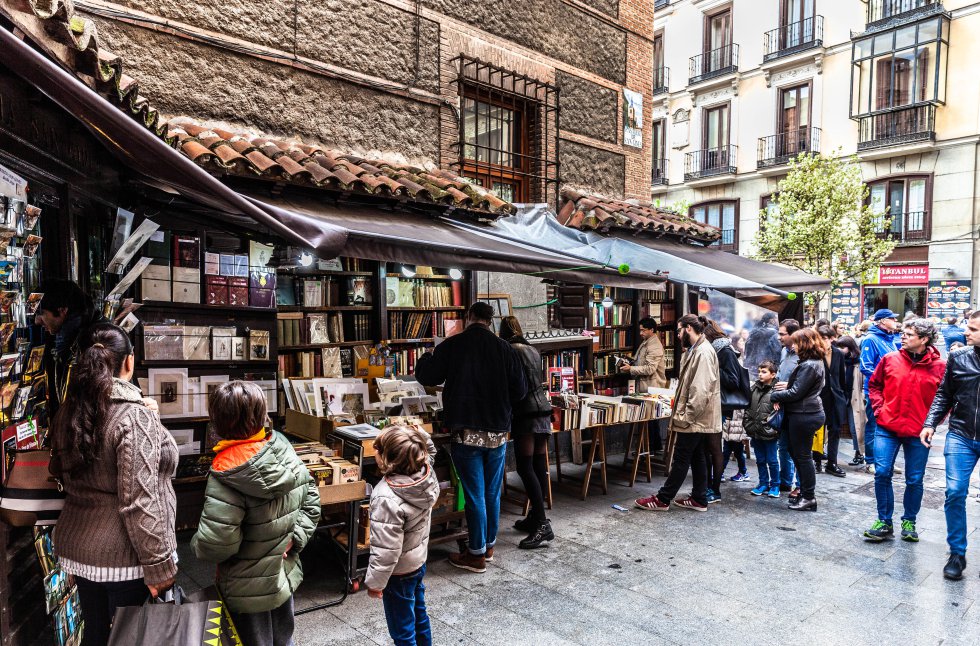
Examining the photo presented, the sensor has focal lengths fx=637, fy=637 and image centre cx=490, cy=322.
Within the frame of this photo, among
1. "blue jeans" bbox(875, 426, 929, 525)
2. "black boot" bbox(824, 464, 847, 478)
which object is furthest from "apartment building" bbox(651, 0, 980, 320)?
"blue jeans" bbox(875, 426, 929, 525)

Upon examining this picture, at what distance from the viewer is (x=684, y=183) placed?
26.3 meters

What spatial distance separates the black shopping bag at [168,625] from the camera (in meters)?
2.52

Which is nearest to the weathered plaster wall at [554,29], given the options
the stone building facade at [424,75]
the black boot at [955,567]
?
the stone building facade at [424,75]

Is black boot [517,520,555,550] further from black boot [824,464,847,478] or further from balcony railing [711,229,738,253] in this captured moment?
balcony railing [711,229,738,253]

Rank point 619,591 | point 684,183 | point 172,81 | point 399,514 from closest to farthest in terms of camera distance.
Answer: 1. point 399,514
2. point 619,591
3. point 172,81
4. point 684,183

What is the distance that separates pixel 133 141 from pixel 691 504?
5996 millimetres

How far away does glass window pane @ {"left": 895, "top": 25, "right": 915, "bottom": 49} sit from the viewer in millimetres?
20000

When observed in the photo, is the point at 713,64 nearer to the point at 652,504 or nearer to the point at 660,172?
the point at 660,172

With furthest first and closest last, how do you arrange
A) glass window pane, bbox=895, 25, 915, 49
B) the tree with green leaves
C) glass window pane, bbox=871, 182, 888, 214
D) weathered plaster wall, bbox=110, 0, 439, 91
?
1. glass window pane, bbox=871, 182, 888, 214
2. glass window pane, bbox=895, 25, 915, 49
3. the tree with green leaves
4. weathered plaster wall, bbox=110, 0, 439, 91

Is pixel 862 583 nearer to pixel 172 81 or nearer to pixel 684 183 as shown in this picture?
pixel 172 81

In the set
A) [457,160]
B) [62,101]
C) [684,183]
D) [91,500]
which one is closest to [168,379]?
[91,500]

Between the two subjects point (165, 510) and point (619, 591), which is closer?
point (165, 510)

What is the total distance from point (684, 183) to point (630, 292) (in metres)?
17.5

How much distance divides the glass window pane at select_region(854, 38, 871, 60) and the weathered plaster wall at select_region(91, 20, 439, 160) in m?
19.4
